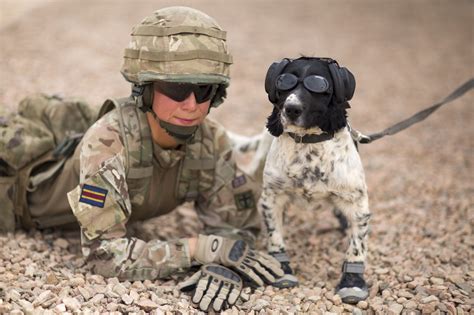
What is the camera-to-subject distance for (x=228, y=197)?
428cm

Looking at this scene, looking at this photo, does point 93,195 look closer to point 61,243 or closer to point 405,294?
point 61,243

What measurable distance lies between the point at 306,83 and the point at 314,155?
49 centimetres

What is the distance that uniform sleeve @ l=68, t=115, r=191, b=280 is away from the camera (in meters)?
3.52

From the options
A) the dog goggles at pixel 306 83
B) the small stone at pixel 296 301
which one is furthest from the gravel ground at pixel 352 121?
the dog goggles at pixel 306 83

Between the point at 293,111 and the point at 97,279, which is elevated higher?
the point at 293,111

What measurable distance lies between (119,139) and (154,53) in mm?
630

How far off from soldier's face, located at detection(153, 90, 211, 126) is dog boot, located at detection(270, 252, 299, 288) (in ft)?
3.41

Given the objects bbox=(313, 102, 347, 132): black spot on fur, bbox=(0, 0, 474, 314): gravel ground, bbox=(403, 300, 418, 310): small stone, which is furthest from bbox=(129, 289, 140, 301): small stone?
bbox=(403, 300, 418, 310): small stone

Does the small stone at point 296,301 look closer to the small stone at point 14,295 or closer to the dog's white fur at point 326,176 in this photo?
the dog's white fur at point 326,176

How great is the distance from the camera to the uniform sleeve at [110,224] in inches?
139

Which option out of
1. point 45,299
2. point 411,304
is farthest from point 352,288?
point 45,299

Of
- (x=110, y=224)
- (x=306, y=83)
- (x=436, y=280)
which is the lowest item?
(x=436, y=280)

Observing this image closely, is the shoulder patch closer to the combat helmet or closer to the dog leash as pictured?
the combat helmet

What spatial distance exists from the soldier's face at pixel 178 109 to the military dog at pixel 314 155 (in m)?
0.53
